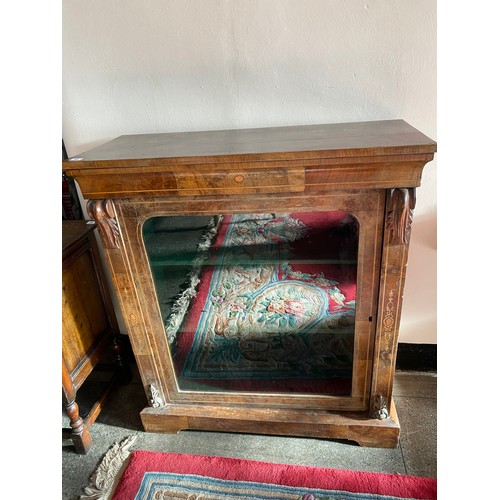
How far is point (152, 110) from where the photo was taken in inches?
48.1

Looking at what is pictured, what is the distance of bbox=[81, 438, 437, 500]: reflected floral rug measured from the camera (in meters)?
1.11

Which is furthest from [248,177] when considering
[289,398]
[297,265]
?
[289,398]

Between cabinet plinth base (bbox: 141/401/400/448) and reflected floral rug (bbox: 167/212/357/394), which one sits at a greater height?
reflected floral rug (bbox: 167/212/357/394)

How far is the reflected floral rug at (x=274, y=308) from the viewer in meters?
1.03

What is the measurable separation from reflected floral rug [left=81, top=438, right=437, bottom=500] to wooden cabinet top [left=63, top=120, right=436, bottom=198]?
0.88m

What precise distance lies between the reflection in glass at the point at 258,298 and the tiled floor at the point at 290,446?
0.60ft

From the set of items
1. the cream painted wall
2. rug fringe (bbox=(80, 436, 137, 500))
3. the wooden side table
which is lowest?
rug fringe (bbox=(80, 436, 137, 500))

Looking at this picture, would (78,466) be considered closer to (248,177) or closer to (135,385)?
(135,385)

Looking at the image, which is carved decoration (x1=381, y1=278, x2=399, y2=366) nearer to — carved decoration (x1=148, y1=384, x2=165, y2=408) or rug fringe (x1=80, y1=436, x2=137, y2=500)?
carved decoration (x1=148, y1=384, x2=165, y2=408)

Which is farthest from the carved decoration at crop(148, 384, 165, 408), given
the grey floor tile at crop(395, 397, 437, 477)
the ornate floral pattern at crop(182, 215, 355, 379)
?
the grey floor tile at crop(395, 397, 437, 477)

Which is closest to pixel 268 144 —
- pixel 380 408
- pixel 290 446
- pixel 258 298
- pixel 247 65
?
pixel 247 65

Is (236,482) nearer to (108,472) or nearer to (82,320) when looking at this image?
(108,472)

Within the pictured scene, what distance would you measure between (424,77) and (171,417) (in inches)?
52.8

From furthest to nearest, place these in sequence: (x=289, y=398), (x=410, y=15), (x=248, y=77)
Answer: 1. (x=289, y=398)
2. (x=248, y=77)
3. (x=410, y=15)
